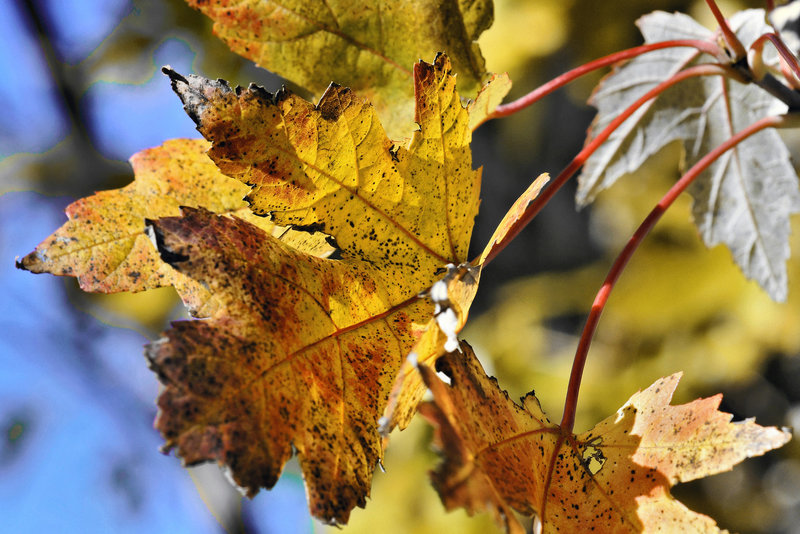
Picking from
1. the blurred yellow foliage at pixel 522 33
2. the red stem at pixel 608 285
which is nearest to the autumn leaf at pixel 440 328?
the red stem at pixel 608 285

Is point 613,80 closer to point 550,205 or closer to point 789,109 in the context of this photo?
point 789,109

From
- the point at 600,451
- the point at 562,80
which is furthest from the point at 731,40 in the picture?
the point at 600,451

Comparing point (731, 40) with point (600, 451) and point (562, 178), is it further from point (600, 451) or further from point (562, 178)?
point (600, 451)

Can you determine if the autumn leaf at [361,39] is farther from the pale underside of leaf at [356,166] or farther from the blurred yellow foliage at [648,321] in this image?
the blurred yellow foliage at [648,321]

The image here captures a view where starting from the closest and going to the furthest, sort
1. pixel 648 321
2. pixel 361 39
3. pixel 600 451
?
1. pixel 600 451
2. pixel 361 39
3. pixel 648 321

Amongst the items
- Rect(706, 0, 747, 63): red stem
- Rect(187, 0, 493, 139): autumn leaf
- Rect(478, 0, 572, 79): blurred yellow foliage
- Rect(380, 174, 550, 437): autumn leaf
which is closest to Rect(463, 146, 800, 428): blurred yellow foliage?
Rect(478, 0, 572, 79): blurred yellow foliage

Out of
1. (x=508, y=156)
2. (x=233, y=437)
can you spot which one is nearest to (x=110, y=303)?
(x=508, y=156)
